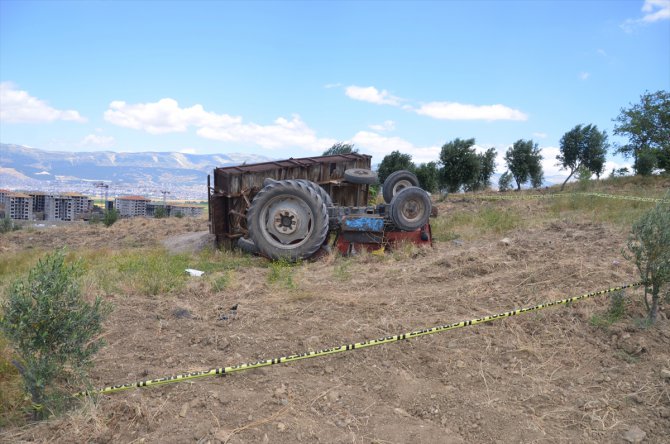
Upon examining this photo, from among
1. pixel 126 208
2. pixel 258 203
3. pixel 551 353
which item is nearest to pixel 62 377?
pixel 551 353

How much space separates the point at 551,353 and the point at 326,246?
584 cm

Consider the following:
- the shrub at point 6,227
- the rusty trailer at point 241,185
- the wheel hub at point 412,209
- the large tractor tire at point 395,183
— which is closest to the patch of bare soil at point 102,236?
the rusty trailer at point 241,185

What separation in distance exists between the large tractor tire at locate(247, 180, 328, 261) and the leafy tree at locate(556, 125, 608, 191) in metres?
25.0

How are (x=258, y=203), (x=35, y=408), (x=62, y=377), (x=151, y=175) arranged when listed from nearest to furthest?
(x=35, y=408)
(x=62, y=377)
(x=258, y=203)
(x=151, y=175)

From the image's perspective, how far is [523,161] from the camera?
3209 cm

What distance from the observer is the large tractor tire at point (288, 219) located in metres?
9.34

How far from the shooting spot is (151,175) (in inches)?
5758

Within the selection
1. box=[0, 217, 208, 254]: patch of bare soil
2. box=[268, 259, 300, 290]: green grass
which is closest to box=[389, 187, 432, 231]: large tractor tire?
box=[268, 259, 300, 290]: green grass

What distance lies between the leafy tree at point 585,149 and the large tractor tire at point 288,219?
25.0m

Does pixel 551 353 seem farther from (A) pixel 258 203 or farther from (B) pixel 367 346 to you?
(A) pixel 258 203

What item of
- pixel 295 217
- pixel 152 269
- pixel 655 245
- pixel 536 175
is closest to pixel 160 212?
pixel 295 217

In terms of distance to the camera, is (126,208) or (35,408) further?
(126,208)

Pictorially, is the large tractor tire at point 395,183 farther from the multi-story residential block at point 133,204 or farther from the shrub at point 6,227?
the multi-story residential block at point 133,204

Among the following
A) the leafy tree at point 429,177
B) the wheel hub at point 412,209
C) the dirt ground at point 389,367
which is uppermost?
the leafy tree at point 429,177
